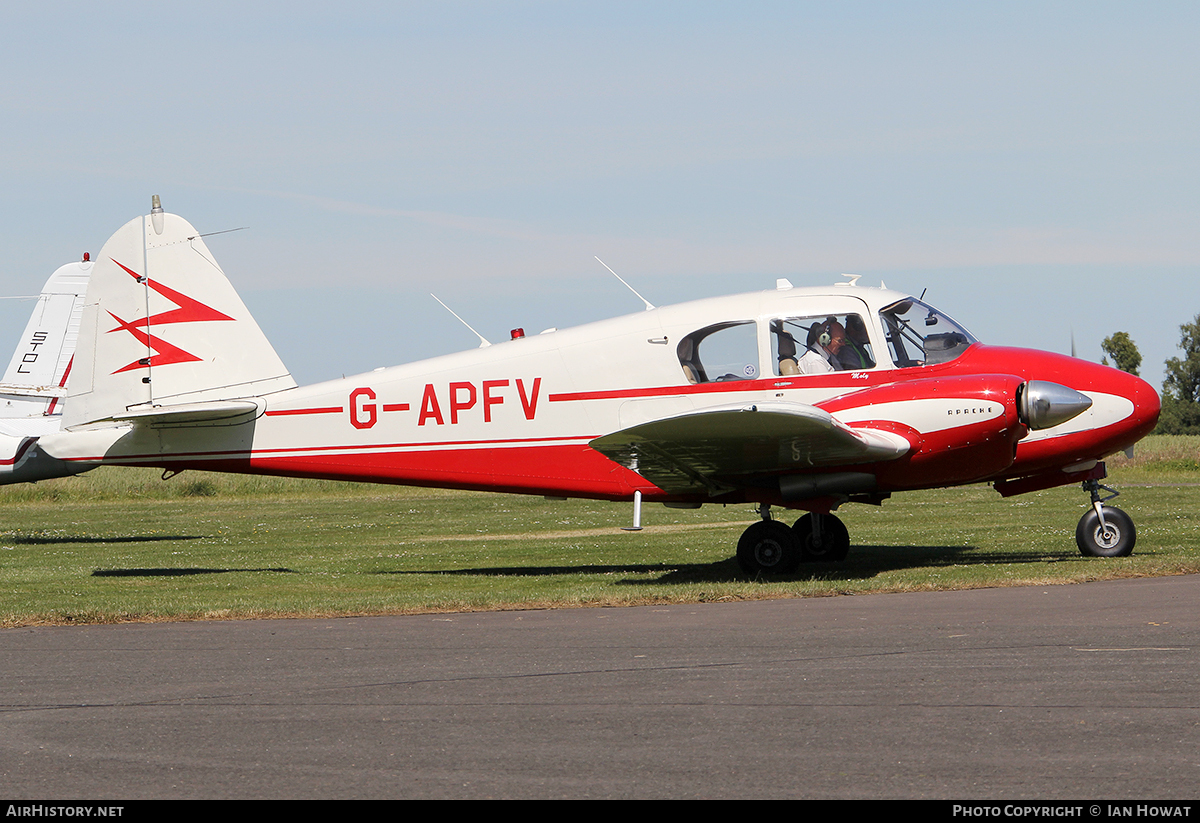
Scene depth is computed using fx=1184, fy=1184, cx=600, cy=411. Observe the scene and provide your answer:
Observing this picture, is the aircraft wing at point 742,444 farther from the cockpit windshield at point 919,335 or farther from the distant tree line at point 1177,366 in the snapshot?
the distant tree line at point 1177,366

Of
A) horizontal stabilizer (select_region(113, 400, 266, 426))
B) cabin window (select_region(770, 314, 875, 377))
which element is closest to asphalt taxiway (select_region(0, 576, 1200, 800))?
cabin window (select_region(770, 314, 875, 377))

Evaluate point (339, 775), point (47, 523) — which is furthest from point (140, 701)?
point (47, 523)

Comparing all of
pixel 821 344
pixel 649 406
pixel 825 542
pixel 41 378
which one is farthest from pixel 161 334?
pixel 41 378

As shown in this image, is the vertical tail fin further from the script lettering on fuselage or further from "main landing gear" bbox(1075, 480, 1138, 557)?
"main landing gear" bbox(1075, 480, 1138, 557)

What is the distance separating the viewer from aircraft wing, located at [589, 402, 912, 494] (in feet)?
36.3

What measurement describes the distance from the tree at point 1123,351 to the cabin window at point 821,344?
9659cm

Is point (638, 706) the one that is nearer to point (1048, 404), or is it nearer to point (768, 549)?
point (768, 549)

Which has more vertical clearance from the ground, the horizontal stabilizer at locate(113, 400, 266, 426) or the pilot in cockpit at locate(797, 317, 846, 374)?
the pilot in cockpit at locate(797, 317, 846, 374)

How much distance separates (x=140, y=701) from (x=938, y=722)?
4.46 meters

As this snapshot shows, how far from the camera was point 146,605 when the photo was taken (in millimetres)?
11445

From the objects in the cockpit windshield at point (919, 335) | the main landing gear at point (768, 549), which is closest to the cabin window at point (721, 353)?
the cockpit windshield at point (919, 335)

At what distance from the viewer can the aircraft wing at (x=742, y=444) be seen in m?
11.1

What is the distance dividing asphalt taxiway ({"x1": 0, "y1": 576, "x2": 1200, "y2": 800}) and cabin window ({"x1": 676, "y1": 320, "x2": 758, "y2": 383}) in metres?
3.61

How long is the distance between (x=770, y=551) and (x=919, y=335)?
Result: 285 centimetres
